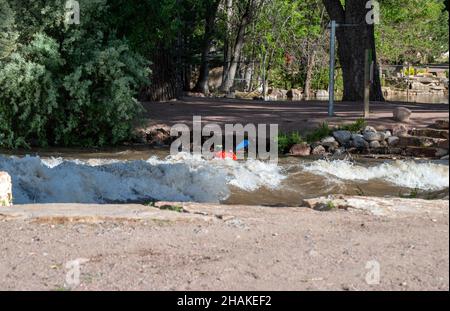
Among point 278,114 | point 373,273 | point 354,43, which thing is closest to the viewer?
point 373,273

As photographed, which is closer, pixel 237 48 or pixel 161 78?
pixel 161 78

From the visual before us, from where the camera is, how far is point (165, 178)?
12.3 m

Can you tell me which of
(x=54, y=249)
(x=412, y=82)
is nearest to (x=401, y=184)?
(x=54, y=249)

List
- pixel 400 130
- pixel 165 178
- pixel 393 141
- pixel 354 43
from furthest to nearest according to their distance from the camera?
1. pixel 354 43
2. pixel 400 130
3. pixel 393 141
4. pixel 165 178

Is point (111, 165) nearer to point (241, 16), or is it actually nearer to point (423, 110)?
point (423, 110)

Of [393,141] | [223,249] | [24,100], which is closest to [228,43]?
[24,100]

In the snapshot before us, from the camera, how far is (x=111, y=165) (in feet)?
43.0

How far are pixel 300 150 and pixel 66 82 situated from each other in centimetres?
539

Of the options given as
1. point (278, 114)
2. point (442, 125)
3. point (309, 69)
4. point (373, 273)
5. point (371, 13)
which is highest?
point (371, 13)

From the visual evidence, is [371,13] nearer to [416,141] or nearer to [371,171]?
[416,141]

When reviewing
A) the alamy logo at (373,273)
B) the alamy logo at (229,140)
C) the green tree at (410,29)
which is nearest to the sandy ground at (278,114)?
the alamy logo at (229,140)

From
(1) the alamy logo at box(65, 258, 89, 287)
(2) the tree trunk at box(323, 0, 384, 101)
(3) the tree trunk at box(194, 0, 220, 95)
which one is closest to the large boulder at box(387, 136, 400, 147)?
(2) the tree trunk at box(323, 0, 384, 101)

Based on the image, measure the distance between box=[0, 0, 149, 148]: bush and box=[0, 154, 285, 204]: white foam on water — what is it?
328 centimetres

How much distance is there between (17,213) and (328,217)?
324 cm
